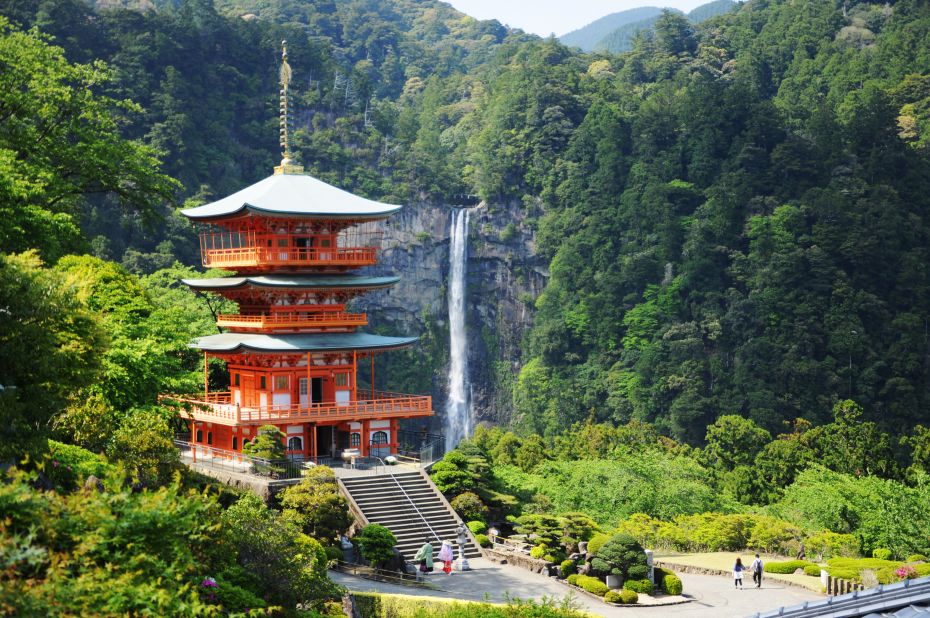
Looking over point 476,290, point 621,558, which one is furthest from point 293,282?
point 476,290

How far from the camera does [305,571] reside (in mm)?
21641

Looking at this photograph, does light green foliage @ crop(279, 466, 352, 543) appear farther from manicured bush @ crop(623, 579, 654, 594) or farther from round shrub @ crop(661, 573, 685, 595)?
round shrub @ crop(661, 573, 685, 595)

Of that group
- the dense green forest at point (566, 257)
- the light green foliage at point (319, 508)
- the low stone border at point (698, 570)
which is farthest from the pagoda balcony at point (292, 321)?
the low stone border at point (698, 570)

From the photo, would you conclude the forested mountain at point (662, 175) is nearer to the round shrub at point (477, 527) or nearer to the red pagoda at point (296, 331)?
the red pagoda at point (296, 331)

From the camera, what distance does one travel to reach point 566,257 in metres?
81.9

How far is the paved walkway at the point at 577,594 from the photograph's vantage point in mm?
25281

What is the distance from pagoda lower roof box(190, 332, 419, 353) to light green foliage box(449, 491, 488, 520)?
5.87 meters

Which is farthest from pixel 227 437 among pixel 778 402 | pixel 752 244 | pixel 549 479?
pixel 752 244

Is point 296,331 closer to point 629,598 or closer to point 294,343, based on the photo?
point 294,343

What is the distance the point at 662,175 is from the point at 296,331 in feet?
166

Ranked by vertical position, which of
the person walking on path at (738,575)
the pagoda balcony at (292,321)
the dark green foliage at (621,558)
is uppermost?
the pagoda balcony at (292,321)

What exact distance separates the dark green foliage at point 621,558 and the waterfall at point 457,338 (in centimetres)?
5661

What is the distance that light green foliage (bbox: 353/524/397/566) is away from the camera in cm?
2747

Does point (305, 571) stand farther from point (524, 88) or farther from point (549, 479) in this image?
point (524, 88)
